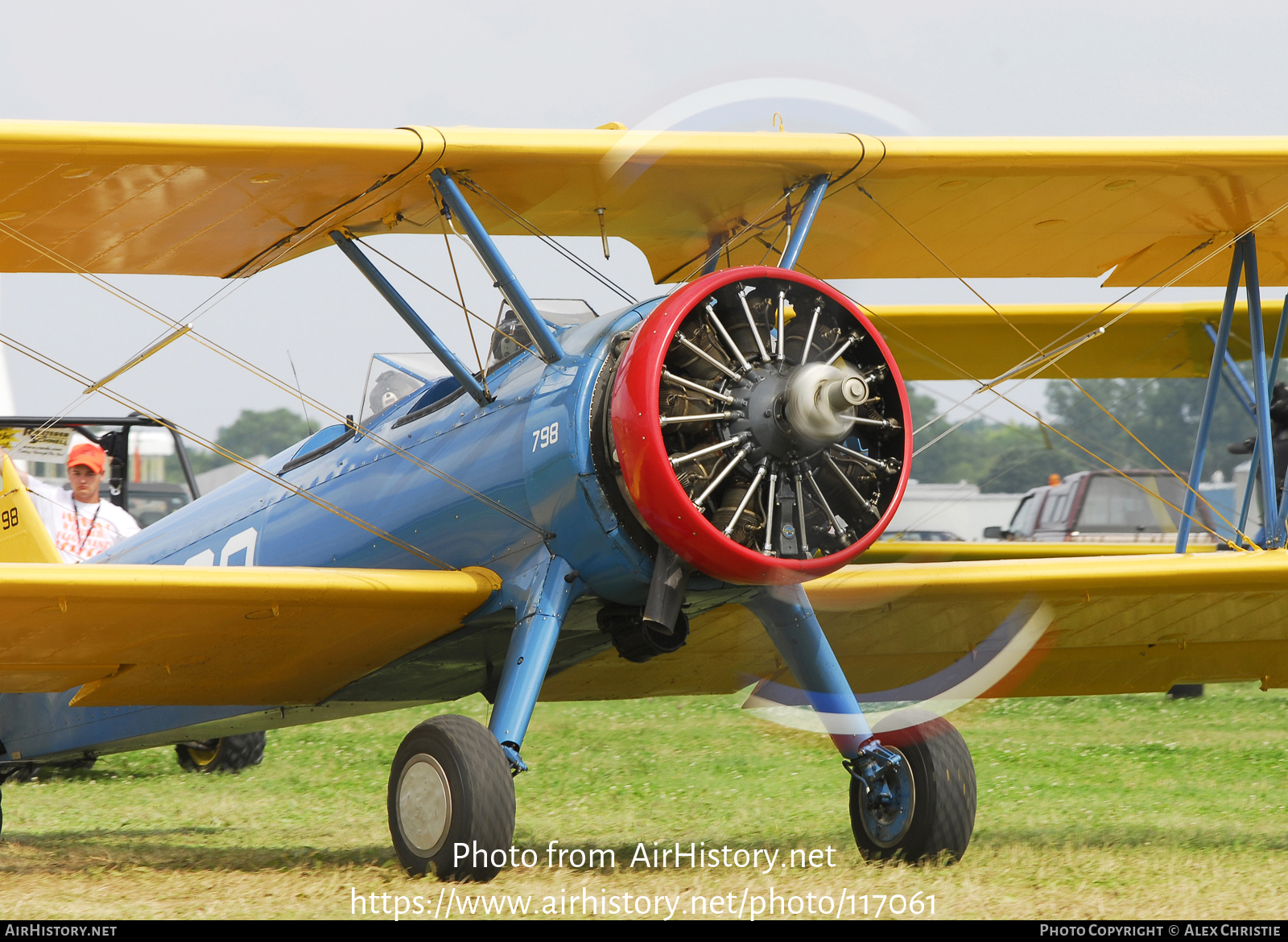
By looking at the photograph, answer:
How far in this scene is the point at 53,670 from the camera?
5410 mm

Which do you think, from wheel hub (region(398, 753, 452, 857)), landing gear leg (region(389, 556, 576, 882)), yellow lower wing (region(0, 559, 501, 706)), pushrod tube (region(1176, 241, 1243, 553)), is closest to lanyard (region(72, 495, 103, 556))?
yellow lower wing (region(0, 559, 501, 706))

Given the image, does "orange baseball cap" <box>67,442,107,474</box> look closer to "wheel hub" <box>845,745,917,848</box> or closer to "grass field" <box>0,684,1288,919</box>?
"grass field" <box>0,684,1288,919</box>

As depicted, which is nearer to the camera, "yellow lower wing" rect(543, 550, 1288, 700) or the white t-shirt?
"yellow lower wing" rect(543, 550, 1288, 700)

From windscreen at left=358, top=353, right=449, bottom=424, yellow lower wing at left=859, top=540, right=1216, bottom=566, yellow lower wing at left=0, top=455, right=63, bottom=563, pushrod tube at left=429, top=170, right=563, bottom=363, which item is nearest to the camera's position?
pushrod tube at left=429, top=170, right=563, bottom=363

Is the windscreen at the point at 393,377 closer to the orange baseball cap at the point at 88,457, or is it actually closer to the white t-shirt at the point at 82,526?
the white t-shirt at the point at 82,526

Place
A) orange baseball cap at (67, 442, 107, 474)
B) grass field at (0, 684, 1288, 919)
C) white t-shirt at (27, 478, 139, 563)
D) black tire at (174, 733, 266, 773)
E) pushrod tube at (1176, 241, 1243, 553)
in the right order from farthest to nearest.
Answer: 1. black tire at (174, 733, 266, 773)
2. orange baseball cap at (67, 442, 107, 474)
3. white t-shirt at (27, 478, 139, 563)
4. pushrod tube at (1176, 241, 1243, 553)
5. grass field at (0, 684, 1288, 919)

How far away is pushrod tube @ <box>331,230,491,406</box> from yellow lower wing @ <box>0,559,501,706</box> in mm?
738

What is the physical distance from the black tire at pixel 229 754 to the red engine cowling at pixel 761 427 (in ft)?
20.2

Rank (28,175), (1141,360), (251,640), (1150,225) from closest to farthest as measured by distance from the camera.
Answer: (28,175), (251,640), (1150,225), (1141,360)

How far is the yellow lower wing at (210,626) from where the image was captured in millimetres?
4668

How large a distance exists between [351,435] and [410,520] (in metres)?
0.81

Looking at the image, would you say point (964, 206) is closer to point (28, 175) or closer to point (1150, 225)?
point (1150, 225)

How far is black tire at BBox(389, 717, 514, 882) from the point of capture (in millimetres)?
4426
